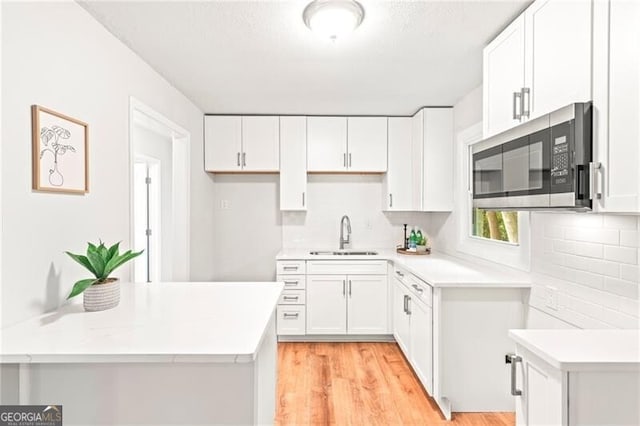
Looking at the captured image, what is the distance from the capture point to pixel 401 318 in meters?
3.32

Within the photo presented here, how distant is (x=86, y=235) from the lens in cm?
184

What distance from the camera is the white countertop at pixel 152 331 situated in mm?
1114

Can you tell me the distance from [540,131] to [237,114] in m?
3.08

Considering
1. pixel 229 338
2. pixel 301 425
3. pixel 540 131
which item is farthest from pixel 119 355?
pixel 540 131

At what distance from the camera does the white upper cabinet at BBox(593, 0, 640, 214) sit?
1192 millimetres

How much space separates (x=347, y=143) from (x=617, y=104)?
2.85 metres

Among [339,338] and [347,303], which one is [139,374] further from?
[339,338]

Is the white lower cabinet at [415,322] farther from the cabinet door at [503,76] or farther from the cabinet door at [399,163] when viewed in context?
the cabinet door at [503,76]

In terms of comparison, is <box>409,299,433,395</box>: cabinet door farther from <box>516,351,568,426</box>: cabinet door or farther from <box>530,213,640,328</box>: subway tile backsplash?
<box>516,351,568,426</box>: cabinet door

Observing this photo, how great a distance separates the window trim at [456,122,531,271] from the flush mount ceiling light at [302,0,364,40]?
1594mm

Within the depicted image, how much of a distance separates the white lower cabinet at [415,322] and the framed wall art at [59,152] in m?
2.13

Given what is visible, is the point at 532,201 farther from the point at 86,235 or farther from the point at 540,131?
the point at 86,235

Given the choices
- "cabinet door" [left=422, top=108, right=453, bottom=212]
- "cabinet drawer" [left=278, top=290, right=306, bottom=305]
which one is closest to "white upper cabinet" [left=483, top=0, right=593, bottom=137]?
"cabinet door" [left=422, top=108, right=453, bottom=212]
